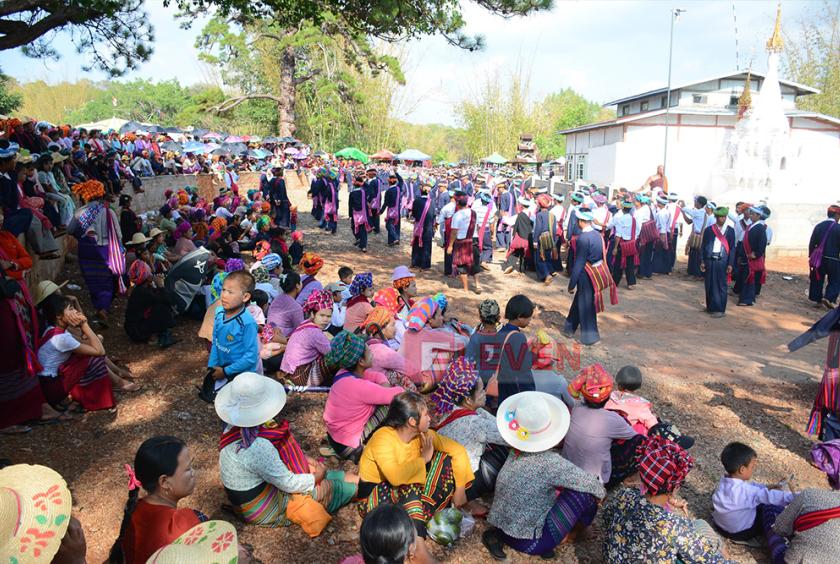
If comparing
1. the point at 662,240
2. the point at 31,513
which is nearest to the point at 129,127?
the point at 662,240

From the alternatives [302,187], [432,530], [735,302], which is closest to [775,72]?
[735,302]

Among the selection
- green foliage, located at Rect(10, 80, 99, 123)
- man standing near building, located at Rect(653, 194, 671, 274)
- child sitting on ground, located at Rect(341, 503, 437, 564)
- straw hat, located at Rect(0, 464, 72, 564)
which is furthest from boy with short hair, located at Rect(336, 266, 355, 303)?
green foliage, located at Rect(10, 80, 99, 123)

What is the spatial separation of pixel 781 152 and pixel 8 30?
19.1m

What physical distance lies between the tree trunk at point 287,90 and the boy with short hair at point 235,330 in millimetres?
22882

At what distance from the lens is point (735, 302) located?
10070mm

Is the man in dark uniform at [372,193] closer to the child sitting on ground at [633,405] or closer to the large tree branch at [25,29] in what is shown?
the large tree branch at [25,29]

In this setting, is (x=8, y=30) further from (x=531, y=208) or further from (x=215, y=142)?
(x=215, y=142)

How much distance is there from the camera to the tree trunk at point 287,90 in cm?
2533

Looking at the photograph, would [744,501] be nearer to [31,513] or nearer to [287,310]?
[31,513]

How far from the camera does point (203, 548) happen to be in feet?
6.02

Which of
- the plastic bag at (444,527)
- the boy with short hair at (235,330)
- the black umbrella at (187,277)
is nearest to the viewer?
the plastic bag at (444,527)

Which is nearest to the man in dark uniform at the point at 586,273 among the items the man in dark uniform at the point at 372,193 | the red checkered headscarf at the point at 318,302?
the red checkered headscarf at the point at 318,302

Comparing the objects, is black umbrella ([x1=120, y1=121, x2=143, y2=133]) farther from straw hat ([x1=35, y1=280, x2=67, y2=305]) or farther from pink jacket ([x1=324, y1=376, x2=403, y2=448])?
pink jacket ([x1=324, y1=376, x2=403, y2=448])

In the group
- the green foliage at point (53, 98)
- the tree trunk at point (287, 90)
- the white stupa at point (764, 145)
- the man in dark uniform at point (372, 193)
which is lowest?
the man in dark uniform at point (372, 193)
